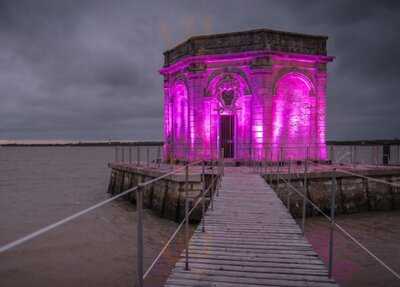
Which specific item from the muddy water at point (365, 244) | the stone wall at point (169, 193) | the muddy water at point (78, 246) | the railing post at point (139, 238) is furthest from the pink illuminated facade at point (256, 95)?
the railing post at point (139, 238)

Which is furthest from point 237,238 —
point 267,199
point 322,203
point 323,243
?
point 322,203

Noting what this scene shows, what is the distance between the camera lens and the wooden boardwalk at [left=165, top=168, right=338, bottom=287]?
445 centimetres

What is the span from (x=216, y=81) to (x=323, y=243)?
996 centimetres

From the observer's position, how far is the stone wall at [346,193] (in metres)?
12.5

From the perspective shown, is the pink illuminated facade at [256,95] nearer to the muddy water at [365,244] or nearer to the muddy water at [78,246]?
the muddy water at [365,244]

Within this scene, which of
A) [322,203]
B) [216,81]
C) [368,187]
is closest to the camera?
[322,203]

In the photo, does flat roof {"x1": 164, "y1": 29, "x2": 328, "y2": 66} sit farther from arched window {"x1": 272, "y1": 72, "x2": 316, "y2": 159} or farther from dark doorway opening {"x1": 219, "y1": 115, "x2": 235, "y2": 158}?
dark doorway opening {"x1": 219, "y1": 115, "x2": 235, "y2": 158}

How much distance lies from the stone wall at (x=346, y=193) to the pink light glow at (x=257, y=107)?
3263 mm

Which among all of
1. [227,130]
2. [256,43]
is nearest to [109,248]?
[227,130]

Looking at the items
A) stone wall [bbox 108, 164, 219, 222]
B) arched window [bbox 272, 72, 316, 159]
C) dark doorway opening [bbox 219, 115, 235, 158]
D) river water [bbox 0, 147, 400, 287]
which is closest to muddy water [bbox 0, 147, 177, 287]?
river water [bbox 0, 147, 400, 287]

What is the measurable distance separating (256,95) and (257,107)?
63 cm

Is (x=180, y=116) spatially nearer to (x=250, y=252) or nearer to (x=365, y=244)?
(x=365, y=244)

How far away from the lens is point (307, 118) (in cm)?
1702

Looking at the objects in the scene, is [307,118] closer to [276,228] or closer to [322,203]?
[322,203]
